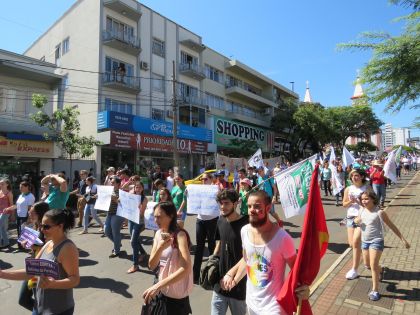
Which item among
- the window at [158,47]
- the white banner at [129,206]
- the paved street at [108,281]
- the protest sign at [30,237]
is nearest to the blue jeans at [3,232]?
the paved street at [108,281]

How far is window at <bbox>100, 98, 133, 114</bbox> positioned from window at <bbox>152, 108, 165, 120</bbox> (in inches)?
90.3

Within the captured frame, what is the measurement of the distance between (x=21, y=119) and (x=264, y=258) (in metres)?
21.6

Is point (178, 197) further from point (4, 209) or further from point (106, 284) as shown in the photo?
point (4, 209)

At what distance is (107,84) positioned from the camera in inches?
979

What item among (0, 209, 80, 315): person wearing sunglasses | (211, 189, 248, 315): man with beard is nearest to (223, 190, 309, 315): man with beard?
(211, 189, 248, 315): man with beard

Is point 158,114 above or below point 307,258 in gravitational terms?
above

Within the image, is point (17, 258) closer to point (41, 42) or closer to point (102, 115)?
point (102, 115)

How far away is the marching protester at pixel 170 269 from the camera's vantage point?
9.80 feet

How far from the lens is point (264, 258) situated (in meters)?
2.76

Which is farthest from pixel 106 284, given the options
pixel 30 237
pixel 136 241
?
pixel 30 237

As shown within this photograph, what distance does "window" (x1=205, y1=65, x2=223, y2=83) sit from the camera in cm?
3588

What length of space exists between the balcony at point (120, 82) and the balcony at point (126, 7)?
15.4 feet

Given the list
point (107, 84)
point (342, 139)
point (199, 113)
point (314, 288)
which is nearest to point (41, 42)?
point (107, 84)

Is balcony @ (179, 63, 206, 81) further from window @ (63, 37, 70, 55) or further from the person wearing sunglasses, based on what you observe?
the person wearing sunglasses
